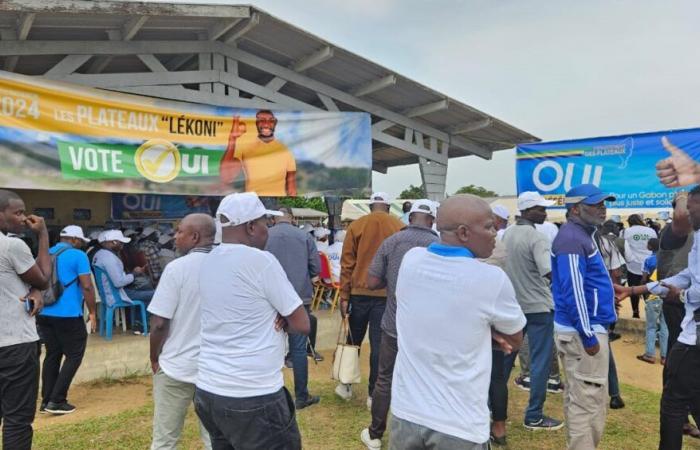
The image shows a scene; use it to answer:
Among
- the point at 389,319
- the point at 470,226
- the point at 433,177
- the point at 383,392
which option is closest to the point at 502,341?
the point at 470,226

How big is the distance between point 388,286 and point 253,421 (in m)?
2.12

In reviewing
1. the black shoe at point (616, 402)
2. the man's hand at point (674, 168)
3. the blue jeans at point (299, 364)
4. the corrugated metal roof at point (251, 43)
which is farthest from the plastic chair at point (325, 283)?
the man's hand at point (674, 168)

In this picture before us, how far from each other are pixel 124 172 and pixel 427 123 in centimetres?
502

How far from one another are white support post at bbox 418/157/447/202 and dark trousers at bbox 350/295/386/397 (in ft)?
14.2

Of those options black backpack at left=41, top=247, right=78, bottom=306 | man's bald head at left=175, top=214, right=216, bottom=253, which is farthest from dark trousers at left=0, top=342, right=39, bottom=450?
black backpack at left=41, top=247, right=78, bottom=306

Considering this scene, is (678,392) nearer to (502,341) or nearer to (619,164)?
(502,341)

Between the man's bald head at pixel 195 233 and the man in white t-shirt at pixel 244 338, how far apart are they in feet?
2.15

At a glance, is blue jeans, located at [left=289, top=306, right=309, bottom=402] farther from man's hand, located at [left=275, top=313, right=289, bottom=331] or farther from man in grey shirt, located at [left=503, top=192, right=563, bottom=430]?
man's hand, located at [left=275, top=313, right=289, bottom=331]

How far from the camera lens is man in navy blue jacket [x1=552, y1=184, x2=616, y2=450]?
3.34m

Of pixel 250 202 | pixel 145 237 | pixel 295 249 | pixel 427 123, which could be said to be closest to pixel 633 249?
pixel 427 123

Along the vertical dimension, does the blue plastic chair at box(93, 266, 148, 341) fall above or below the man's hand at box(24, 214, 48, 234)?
below

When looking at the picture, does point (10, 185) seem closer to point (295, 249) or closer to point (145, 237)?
point (145, 237)

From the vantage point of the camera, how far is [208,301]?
8.04 feet

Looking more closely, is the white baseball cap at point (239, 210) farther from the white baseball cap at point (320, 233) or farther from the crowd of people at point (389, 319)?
the white baseball cap at point (320, 233)
